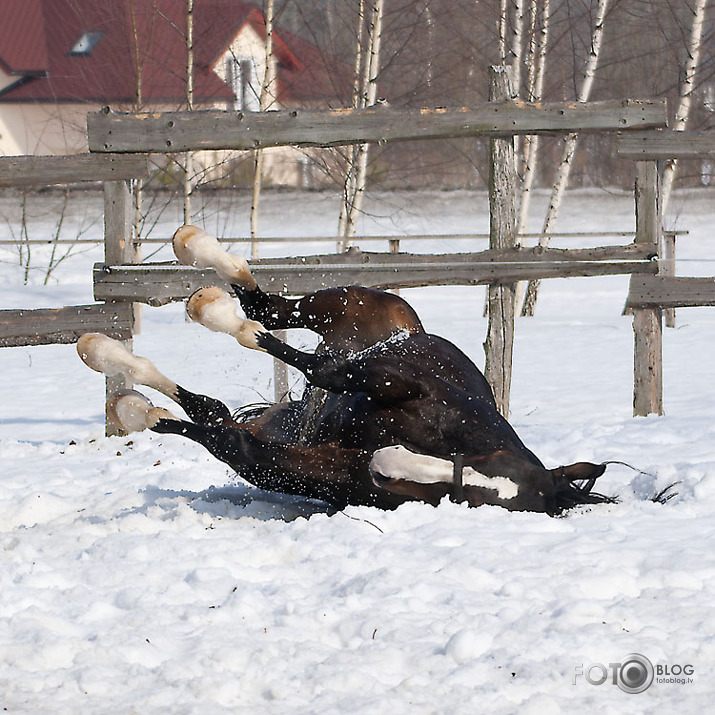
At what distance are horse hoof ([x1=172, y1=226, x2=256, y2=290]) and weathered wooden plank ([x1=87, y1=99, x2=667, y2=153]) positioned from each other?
5.54 ft

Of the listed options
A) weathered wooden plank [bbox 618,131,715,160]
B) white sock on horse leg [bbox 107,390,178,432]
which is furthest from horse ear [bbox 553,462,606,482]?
weathered wooden plank [bbox 618,131,715,160]

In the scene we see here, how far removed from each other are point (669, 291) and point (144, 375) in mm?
3466

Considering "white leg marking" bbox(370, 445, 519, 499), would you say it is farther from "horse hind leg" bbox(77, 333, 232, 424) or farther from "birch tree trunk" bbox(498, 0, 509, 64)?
"birch tree trunk" bbox(498, 0, 509, 64)

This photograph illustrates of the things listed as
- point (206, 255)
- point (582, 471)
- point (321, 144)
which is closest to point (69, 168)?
point (321, 144)

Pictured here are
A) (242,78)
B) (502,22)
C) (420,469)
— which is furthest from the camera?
(242,78)

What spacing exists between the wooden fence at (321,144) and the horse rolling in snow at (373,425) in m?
1.82

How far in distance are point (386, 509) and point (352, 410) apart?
0.38 metres

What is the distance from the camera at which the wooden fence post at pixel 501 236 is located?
5.83 m

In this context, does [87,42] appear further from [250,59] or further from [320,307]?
[320,307]

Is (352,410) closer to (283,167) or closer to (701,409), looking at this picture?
(701,409)

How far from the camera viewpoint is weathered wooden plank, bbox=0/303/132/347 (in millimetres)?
5711

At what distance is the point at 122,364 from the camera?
150 inches

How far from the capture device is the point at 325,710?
207cm

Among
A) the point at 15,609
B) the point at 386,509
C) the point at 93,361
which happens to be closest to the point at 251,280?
the point at 93,361
